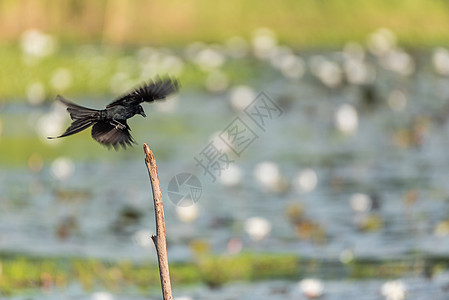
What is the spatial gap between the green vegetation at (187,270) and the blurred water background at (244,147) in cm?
3

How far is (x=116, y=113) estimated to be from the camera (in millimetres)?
3443

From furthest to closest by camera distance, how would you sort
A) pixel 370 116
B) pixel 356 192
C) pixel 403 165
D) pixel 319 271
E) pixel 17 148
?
pixel 370 116, pixel 17 148, pixel 403 165, pixel 356 192, pixel 319 271

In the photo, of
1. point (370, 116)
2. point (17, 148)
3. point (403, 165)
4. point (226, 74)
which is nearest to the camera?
point (403, 165)

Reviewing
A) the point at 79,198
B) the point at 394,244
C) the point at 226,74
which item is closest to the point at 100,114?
the point at 394,244

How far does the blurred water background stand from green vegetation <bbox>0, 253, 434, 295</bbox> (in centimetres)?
3

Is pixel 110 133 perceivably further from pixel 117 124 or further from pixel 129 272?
pixel 129 272

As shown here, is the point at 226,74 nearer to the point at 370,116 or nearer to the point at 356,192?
the point at 370,116

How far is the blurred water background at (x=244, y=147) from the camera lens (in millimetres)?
6469

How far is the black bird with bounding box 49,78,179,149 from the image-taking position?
3.39 metres

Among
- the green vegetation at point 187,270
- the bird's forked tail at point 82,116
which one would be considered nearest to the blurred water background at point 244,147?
the green vegetation at point 187,270

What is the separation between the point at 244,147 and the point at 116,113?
7222mm

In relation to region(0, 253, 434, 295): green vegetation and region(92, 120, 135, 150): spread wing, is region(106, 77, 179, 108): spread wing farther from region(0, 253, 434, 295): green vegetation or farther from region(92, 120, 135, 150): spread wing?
region(0, 253, 434, 295): green vegetation

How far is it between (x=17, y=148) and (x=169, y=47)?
9.40 m

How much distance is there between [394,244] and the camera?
6719 millimetres
